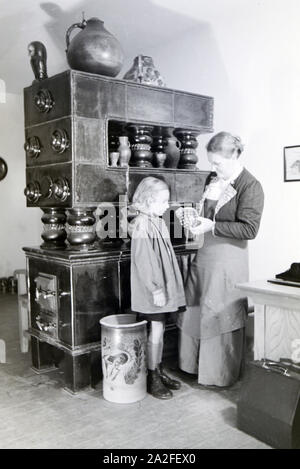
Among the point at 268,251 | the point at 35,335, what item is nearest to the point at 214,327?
the point at 268,251

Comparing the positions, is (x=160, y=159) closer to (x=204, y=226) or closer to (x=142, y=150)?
(x=142, y=150)

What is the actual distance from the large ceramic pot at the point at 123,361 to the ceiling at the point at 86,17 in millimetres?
2661

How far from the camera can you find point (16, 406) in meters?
2.96

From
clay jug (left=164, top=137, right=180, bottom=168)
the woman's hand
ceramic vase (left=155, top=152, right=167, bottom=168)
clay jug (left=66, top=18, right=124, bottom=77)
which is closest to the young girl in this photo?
the woman's hand

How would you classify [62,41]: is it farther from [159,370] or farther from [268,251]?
[159,370]

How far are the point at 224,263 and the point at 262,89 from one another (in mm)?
1632

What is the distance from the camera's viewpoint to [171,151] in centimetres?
404

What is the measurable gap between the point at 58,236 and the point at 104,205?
0.45m

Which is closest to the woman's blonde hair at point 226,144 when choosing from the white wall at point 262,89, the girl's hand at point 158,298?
the white wall at point 262,89

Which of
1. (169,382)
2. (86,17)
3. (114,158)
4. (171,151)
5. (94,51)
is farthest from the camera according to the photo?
(86,17)

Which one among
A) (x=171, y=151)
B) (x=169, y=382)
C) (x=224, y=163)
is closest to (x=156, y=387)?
(x=169, y=382)

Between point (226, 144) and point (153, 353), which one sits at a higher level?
point (226, 144)

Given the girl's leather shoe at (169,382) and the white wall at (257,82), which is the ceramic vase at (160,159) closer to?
the white wall at (257,82)

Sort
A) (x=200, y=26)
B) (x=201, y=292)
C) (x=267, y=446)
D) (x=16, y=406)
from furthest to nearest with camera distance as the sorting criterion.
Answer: (x=200, y=26) → (x=201, y=292) → (x=16, y=406) → (x=267, y=446)
